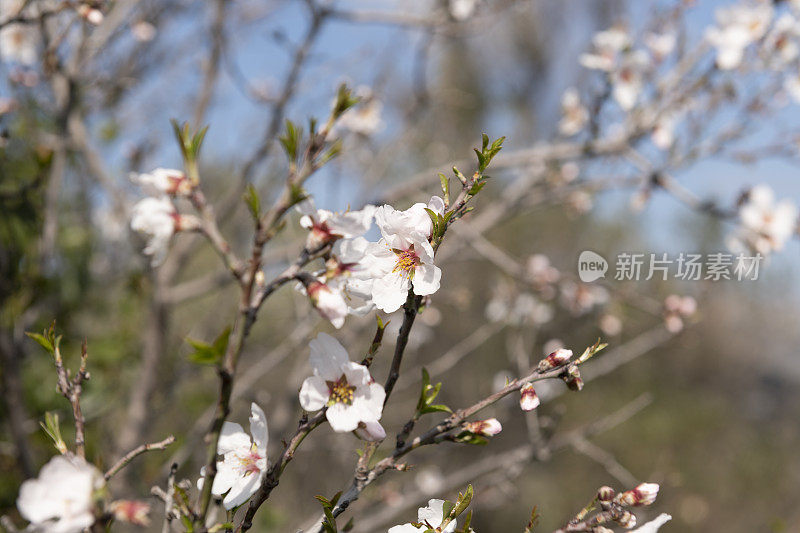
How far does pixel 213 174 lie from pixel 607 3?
9.41m

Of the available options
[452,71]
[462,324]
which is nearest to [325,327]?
[462,324]

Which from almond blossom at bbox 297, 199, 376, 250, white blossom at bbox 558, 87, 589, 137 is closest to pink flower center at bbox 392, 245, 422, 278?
almond blossom at bbox 297, 199, 376, 250

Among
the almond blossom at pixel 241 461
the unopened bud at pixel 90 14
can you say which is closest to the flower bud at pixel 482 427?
the almond blossom at pixel 241 461

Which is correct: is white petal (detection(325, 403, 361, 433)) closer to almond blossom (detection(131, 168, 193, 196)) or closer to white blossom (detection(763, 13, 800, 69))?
almond blossom (detection(131, 168, 193, 196))

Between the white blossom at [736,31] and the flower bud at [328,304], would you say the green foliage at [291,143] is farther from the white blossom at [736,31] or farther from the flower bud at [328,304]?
the white blossom at [736,31]

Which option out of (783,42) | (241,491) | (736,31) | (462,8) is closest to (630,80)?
(736,31)

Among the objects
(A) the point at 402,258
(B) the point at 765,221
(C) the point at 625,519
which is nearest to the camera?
(C) the point at 625,519

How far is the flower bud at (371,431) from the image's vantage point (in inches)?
29.9

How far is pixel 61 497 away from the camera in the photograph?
0.60 metres

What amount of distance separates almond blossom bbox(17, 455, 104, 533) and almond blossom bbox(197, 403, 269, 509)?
8.7 inches

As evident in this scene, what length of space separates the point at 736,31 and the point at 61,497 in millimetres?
2792

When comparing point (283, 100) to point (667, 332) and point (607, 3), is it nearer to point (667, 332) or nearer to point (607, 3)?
point (667, 332)

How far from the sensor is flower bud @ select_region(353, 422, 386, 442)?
76 centimetres
